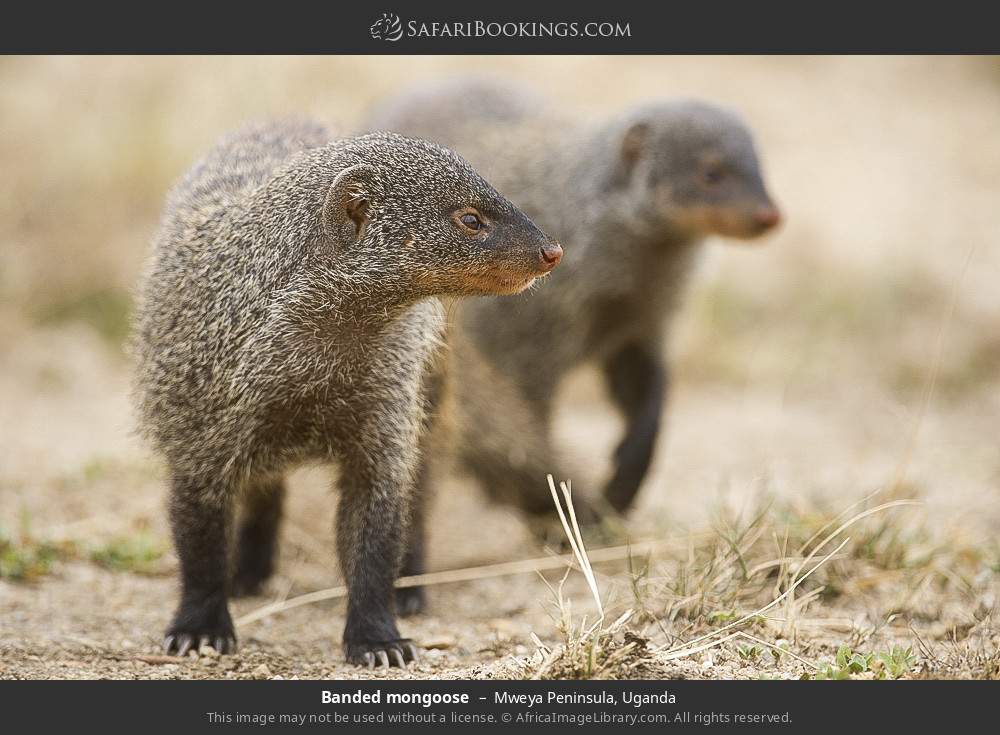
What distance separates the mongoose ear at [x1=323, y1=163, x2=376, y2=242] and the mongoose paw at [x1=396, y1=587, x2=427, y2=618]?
1446 mm

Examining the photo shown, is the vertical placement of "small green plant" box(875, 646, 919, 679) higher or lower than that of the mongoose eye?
lower

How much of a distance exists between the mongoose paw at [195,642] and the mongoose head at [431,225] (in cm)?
117

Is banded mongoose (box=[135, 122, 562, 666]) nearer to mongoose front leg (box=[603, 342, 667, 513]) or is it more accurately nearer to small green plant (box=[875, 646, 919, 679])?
small green plant (box=[875, 646, 919, 679])

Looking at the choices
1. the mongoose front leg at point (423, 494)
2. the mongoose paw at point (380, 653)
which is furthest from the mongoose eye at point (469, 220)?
the mongoose paw at point (380, 653)

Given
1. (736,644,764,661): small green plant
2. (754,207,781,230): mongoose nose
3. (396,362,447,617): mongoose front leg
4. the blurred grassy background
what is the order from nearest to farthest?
(736,644,764,661): small green plant < (396,362,447,617): mongoose front leg < (754,207,781,230): mongoose nose < the blurred grassy background

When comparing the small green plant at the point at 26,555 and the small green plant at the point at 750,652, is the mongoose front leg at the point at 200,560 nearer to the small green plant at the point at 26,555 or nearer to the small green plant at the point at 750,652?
the small green plant at the point at 26,555

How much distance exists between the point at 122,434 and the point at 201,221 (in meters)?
2.60

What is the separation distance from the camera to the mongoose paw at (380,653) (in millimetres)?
3334

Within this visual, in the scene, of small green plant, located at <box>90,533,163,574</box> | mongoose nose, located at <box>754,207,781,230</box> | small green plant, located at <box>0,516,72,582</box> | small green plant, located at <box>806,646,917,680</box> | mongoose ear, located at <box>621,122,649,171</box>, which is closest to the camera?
small green plant, located at <box>806,646,917,680</box>

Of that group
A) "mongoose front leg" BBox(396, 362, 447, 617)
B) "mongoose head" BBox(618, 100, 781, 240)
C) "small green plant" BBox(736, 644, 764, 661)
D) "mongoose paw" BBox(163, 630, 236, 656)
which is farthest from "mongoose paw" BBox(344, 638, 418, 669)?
"mongoose head" BBox(618, 100, 781, 240)

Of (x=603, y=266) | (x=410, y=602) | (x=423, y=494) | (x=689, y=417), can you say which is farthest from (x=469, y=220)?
(x=689, y=417)

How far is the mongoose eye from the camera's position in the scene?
320 cm

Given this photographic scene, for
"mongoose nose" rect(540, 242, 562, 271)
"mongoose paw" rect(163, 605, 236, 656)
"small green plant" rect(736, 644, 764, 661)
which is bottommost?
"small green plant" rect(736, 644, 764, 661)

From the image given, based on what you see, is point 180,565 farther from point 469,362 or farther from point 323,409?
point 469,362
